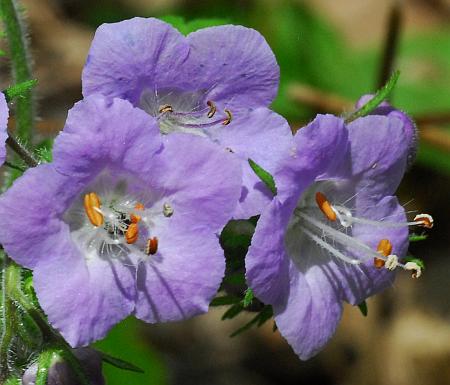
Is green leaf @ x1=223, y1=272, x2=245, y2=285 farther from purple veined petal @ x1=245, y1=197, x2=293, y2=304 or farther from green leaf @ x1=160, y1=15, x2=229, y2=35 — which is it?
green leaf @ x1=160, y1=15, x2=229, y2=35

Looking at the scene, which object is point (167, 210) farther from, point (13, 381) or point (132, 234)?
point (13, 381)

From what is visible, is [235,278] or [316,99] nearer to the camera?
[235,278]

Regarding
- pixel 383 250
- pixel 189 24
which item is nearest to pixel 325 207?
pixel 383 250

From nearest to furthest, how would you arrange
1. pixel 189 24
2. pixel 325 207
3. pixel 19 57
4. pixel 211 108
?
pixel 325 207 → pixel 211 108 → pixel 19 57 → pixel 189 24

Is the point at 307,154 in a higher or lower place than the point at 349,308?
higher

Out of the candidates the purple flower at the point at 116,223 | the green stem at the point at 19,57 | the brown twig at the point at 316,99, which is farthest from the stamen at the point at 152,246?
the brown twig at the point at 316,99

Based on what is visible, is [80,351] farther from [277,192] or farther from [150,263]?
[277,192]

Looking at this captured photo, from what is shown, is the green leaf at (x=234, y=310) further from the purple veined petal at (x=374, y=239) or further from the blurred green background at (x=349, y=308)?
the blurred green background at (x=349, y=308)
